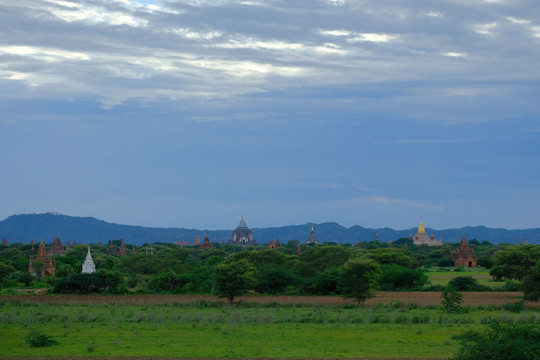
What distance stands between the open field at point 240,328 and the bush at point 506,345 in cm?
674

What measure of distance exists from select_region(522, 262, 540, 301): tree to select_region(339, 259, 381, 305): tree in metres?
10.3

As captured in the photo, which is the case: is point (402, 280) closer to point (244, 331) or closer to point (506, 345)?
point (244, 331)

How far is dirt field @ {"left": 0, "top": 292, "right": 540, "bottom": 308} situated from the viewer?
54.9 metres

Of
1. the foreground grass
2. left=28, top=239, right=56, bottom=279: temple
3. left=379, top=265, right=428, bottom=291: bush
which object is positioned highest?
left=28, top=239, right=56, bottom=279: temple

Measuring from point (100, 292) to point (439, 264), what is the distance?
82773 millimetres

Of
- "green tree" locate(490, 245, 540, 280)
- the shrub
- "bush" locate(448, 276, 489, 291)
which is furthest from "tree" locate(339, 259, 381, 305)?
"green tree" locate(490, 245, 540, 280)

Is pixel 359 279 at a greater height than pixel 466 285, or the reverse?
pixel 359 279

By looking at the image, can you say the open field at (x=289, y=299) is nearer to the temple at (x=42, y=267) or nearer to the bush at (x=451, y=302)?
the bush at (x=451, y=302)

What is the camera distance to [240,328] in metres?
38.5

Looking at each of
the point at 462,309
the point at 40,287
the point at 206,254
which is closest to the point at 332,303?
the point at 462,309

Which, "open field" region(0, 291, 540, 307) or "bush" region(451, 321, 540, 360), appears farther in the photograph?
"open field" region(0, 291, 540, 307)

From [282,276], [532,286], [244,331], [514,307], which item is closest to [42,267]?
[282,276]

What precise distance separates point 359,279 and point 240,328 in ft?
55.4

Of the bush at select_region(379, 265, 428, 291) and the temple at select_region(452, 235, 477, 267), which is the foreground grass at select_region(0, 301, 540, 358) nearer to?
the bush at select_region(379, 265, 428, 291)
